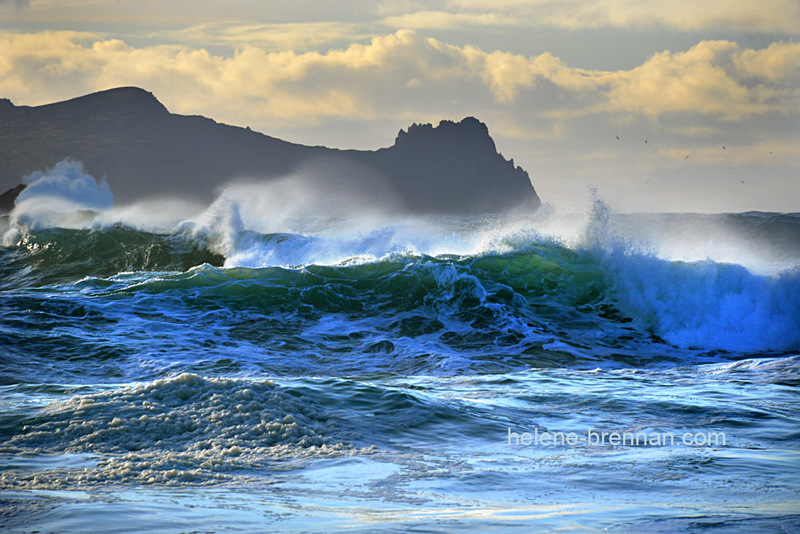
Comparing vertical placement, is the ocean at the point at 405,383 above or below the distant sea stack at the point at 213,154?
below

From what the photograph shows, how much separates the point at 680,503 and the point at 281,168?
115 metres

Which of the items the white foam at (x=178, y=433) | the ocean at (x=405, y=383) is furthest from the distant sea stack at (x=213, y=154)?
the white foam at (x=178, y=433)

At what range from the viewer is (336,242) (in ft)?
69.6

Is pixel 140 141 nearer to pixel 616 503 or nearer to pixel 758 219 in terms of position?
pixel 758 219

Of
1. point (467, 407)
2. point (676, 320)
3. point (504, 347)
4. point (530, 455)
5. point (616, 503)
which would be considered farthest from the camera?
point (676, 320)

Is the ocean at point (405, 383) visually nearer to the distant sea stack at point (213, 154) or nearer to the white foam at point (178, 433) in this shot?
the white foam at point (178, 433)

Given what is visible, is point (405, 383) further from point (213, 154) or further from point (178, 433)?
point (213, 154)

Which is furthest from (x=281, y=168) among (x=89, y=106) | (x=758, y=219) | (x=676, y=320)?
(x=676, y=320)

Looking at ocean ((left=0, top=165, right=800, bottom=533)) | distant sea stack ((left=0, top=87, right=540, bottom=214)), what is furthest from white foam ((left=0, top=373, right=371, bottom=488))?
distant sea stack ((left=0, top=87, right=540, bottom=214))

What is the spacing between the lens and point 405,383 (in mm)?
9047

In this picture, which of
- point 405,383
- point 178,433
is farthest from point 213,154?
point 178,433

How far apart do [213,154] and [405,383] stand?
4412 inches

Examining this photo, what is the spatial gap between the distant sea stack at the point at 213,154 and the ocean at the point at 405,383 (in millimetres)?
88622

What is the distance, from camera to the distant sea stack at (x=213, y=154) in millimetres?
107875
